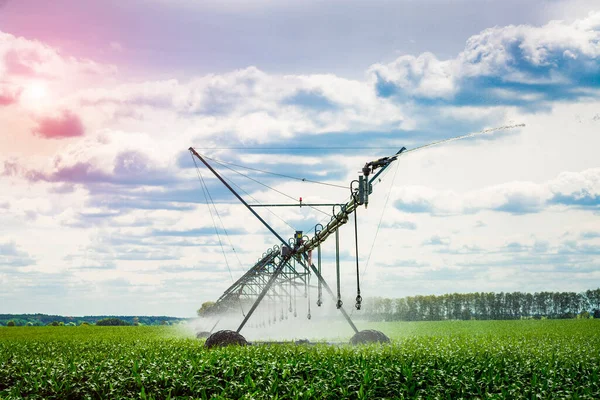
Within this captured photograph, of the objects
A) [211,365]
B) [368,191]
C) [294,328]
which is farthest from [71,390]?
[294,328]

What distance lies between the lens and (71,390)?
16656 mm

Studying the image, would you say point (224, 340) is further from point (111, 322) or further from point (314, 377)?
point (111, 322)

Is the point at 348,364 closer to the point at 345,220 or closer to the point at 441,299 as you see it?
the point at 345,220

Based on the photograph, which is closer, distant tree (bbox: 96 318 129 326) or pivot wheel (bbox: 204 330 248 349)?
pivot wheel (bbox: 204 330 248 349)

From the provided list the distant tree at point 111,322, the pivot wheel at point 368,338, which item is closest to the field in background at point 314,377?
the pivot wheel at point 368,338

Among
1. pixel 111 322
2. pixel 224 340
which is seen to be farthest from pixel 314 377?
pixel 111 322

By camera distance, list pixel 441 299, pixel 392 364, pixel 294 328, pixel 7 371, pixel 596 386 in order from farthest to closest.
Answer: pixel 441 299, pixel 294 328, pixel 7 371, pixel 392 364, pixel 596 386

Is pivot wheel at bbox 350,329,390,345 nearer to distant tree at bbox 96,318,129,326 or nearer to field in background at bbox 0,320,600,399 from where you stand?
field in background at bbox 0,320,600,399

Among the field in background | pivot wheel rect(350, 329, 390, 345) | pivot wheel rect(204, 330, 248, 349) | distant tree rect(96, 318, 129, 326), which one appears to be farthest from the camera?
distant tree rect(96, 318, 129, 326)

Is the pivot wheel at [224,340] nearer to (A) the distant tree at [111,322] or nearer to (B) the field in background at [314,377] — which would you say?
(B) the field in background at [314,377]

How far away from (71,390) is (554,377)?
1342cm

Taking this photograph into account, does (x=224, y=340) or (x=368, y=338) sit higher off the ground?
(x=224, y=340)

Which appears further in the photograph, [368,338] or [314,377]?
[368,338]

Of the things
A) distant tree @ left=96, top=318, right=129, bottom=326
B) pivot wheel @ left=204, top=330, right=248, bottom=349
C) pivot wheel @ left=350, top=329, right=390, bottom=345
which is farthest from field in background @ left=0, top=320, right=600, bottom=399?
distant tree @ left=96, top=318, right=129, bottom=326
